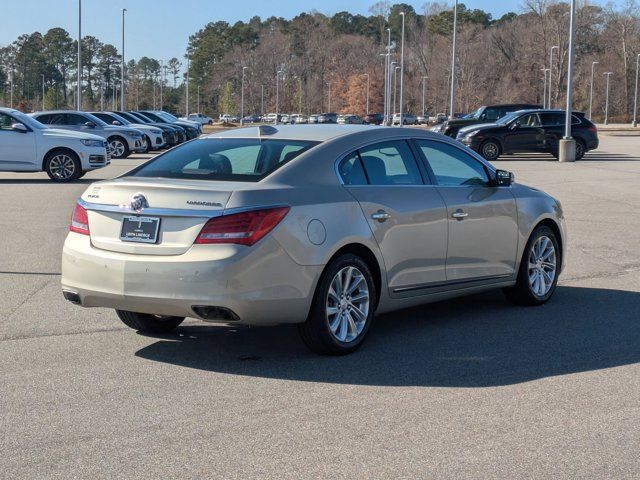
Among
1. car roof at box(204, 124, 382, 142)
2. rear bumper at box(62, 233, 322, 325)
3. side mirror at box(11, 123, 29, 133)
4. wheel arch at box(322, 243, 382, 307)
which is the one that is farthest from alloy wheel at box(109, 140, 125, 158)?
rear bumper at box(62, 233, 322, 325)

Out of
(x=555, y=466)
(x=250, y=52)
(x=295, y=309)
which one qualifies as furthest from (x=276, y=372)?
(x=250, y=52)

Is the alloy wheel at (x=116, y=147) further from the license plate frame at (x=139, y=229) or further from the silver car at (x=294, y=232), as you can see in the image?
the license plate frame at (x=139, y=229)

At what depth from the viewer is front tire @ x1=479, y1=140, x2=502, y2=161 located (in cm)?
3450

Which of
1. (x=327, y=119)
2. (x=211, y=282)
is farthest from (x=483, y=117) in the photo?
(x=327, y=119)

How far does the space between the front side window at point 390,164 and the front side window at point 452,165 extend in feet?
0.73

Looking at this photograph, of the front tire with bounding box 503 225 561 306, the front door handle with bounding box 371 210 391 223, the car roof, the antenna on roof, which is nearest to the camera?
the front door handle with bounding box 371 210 391 223

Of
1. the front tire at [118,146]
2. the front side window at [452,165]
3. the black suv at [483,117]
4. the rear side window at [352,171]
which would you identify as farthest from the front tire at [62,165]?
the black suv at [483,117]

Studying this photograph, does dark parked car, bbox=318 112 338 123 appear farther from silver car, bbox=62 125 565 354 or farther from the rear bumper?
the rear bumper

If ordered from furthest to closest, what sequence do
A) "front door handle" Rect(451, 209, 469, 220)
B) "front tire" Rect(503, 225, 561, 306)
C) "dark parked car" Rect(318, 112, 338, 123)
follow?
"dark parked car" Rect(318, 112, 338, 123) → "front tire" Rect(503, 225, 561, 306) → "front door handle" Rect(451, 209, 469, 220)

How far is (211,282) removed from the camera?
6.41 meters

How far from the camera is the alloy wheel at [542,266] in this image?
9031 millimetres

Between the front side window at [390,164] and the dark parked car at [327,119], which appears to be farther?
the dark parked car at [327,119]

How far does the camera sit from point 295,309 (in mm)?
6691

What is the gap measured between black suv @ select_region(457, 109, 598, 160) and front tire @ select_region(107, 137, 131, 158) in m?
11.3
